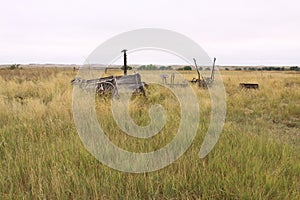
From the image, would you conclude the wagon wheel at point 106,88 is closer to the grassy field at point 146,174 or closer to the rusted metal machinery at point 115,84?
the rusted metal machinery at point 115,84

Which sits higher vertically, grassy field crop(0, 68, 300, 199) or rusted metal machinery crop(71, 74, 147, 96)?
rusted metal machinery crop(71, 74, 147, 96)

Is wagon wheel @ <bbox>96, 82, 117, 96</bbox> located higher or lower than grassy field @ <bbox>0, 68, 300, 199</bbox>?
higher

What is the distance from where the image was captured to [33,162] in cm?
271

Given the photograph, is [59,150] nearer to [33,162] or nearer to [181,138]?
[33,162]

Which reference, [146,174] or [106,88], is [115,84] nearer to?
[106,88]

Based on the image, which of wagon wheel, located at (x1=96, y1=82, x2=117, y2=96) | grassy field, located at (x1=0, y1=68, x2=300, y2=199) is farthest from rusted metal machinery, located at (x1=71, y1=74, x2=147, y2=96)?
grassy field, located at (x1=0, y1=68, x2=300, y2=199)

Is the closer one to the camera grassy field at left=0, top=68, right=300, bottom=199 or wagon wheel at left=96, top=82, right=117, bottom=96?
grassy field at left=0, top=68, right=300, bottom=199

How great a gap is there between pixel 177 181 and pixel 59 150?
155 centimetres

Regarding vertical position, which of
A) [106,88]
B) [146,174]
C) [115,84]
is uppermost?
[115,84]

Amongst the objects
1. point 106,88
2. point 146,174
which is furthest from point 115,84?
point 146,174

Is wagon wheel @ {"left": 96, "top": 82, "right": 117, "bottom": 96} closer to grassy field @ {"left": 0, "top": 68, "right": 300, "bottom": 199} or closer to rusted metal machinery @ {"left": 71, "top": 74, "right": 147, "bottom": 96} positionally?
rusted metal machinery @ {"left": 71, "top": 74, "right": 147, "bottom": 96}

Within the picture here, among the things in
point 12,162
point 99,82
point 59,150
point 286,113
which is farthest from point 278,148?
point 99,82

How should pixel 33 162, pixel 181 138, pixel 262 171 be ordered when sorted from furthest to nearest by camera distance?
1. pixel 181 138
2. pixel 33 162
3. pixel 262 171

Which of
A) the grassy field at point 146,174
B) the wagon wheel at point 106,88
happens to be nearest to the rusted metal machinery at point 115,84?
the wagon wheel at point 106,88
